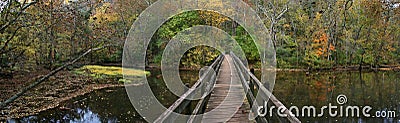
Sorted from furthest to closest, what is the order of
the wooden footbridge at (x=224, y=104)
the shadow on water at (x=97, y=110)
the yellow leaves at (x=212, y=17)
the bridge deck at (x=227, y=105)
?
the yellow leaves at (x=212, y=17) < the shadow on water at (x=97, y=110) < the bridge deck at (x=227, y=105) < the wooden footbridge at (x=224, y=104)

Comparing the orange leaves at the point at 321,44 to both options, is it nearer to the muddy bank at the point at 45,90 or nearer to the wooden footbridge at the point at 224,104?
the muddy bank at the point at 45,90

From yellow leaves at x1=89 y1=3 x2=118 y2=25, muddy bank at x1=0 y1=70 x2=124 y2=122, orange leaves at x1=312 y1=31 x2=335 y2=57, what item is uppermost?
yellow leaves at x1=89 y1=3 x2=118 y2=25

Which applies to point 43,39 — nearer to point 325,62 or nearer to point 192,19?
point 192,19

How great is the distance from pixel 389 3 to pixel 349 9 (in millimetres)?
4277

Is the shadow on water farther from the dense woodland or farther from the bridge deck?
the dense woodland

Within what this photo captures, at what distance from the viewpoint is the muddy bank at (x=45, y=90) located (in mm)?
12820

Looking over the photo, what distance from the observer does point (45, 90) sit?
57.5 feet

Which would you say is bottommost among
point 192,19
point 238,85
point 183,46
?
point 238,85

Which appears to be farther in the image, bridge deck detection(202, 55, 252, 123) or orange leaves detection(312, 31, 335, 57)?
orange leaves detection(312, 31, 335, 57)

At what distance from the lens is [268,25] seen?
38.8m

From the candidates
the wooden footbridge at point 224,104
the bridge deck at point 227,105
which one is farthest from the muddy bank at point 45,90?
the wooden footbridge at point 224,104

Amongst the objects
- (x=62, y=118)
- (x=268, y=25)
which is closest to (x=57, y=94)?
(x=62, y=118)

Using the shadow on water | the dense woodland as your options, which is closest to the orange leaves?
the dense woodland

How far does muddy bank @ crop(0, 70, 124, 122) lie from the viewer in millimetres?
12820
